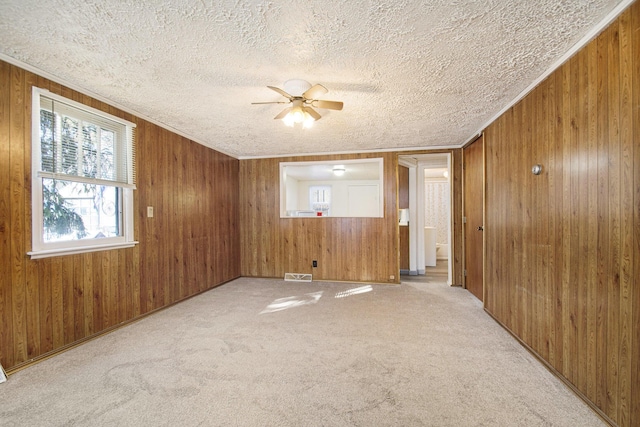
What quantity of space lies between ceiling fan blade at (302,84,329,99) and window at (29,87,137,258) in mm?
2006

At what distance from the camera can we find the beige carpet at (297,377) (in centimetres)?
153

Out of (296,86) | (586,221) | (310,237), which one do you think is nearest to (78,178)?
(296,86)

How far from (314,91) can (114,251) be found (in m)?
2.50

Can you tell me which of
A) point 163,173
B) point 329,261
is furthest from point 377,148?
point 163,173

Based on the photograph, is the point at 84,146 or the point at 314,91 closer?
the point at 314,91

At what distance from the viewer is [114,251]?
8.84ft

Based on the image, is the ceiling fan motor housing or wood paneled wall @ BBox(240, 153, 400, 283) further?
wood paneled wall @ BBox(240, 153, 400, 283)

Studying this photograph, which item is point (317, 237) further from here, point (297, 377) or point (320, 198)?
point (320, 198)

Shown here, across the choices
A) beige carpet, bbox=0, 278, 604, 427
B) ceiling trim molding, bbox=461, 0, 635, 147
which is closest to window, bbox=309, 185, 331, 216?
beige carpet, bbox=0, 278, 604, 427

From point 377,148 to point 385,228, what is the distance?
1353mm

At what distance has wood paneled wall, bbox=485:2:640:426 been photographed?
1.33 m

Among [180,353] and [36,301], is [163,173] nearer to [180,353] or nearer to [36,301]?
[36,301]

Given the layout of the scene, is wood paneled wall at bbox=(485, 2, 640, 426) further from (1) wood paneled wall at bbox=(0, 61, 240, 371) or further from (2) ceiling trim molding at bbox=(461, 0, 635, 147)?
(1) wood paneled wall at bbox=(0, 61, 240, 371)

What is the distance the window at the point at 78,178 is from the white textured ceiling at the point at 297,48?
0.28 meters
